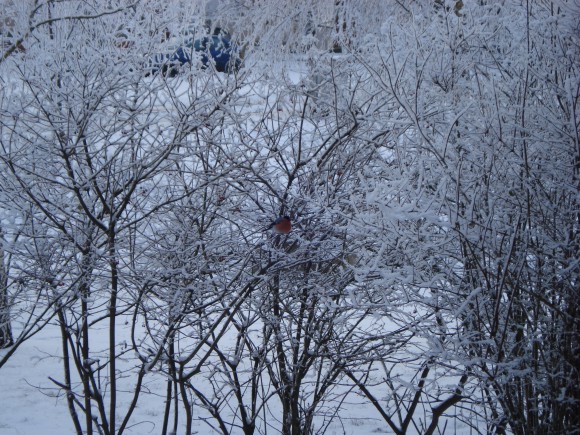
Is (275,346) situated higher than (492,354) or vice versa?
(275,346)

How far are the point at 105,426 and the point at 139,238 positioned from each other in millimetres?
1536

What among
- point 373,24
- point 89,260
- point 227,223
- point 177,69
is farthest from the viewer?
point 373,24

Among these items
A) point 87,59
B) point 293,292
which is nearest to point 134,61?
point 87,59

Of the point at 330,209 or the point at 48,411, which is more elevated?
the point at 330,209

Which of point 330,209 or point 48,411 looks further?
point 48,411

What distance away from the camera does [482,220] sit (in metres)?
3.77

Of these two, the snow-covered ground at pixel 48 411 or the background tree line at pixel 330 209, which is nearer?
the background tree line at pixel 330 209

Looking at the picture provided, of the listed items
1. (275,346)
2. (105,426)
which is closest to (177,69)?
(275,346)

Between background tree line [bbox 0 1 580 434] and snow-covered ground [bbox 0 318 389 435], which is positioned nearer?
background tree line [bbox 0 1 580 434]

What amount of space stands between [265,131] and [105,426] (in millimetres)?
2588

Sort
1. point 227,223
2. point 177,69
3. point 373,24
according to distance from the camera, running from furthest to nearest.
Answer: point 373,24, point 177,69, point 227,223

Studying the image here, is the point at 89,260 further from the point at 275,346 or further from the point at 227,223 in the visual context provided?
the point at 275,346

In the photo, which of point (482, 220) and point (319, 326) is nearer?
point (482, 220)

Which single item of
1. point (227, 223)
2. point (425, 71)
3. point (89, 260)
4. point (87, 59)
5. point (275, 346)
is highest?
point (87, 59)
